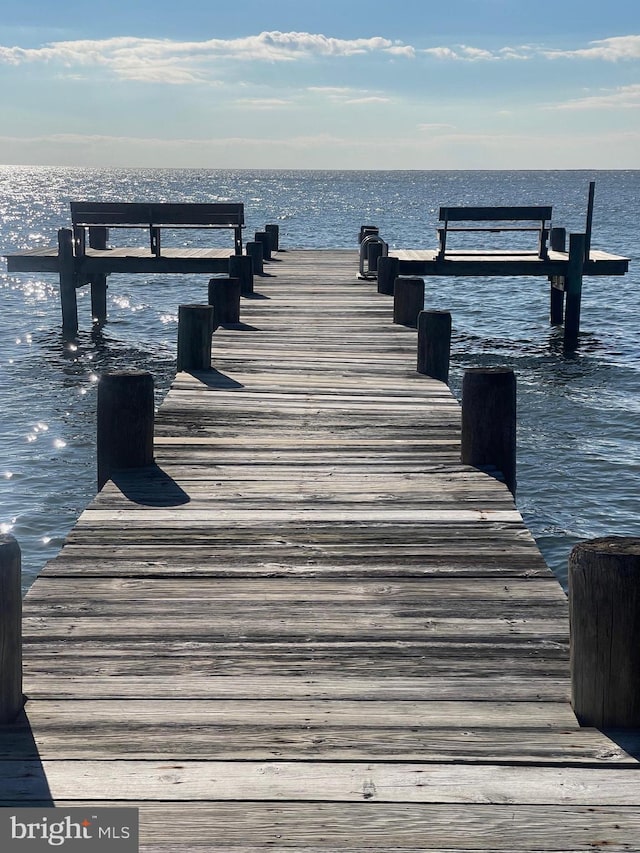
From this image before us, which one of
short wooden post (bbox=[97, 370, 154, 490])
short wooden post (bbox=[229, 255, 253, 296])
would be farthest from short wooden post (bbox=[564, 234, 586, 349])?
short wooden post (bbox=[97, 370, 154, 490])

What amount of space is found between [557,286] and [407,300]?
11769 millimetres

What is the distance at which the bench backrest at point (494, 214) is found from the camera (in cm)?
1972

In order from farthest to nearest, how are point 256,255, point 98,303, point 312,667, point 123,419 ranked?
point 98,303 < point 256,255 < point 123,419 < point 312,667

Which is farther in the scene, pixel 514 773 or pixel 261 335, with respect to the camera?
pixel 261 335

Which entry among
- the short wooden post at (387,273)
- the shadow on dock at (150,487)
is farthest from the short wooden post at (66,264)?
the shadow on dock at (150,487)

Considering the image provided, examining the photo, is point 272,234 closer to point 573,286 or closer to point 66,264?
point 66,264

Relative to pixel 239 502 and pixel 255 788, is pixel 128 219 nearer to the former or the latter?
pixel 239 502

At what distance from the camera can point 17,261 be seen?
803 inches

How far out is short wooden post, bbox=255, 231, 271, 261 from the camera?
2202 centimetres

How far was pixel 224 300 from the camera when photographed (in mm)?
12844

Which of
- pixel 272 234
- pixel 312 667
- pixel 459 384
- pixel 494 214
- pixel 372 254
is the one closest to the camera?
pixel 312 667

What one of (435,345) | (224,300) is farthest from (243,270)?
(435,345)

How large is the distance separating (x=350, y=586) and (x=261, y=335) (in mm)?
7453

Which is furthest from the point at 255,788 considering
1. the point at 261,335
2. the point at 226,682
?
the point at 261,335
